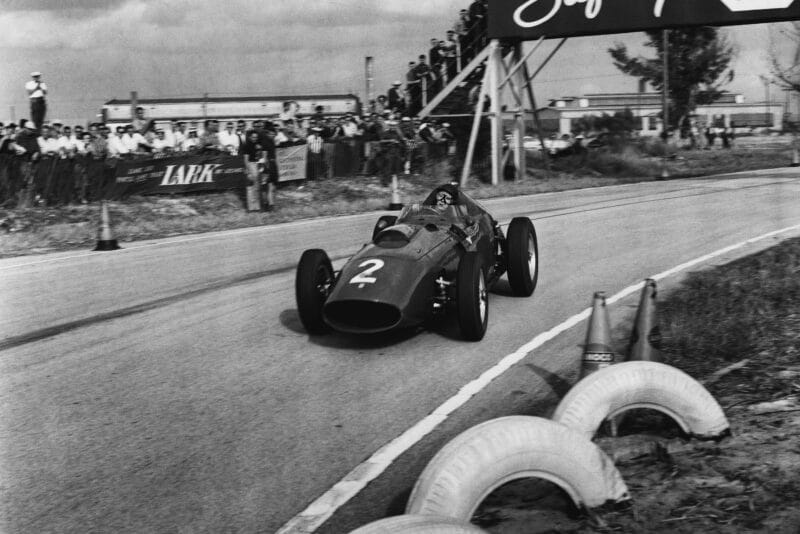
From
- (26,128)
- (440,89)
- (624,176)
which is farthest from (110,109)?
(624,176)

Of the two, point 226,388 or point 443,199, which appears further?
point 443,199

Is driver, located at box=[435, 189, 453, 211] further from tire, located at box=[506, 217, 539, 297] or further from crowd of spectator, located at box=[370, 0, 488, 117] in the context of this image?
crowd of spectator, located at box=[370, 0, 488, 117]

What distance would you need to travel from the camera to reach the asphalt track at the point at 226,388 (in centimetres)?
455

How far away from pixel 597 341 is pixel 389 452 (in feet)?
5.87

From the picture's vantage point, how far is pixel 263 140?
66.2 ft

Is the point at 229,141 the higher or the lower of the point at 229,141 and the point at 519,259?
the higher

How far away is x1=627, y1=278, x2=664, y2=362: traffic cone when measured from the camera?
6.19 m

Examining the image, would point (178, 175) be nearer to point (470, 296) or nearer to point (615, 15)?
point (615, 15)

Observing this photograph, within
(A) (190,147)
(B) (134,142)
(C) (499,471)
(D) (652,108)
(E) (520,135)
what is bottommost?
(C) (499,471)

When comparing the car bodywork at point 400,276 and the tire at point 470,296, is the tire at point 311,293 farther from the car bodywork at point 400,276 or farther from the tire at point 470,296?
the tire at point 470,296

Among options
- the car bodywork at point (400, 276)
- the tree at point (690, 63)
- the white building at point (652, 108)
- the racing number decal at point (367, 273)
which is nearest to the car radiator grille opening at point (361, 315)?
the car bodywork at point (400, 276)

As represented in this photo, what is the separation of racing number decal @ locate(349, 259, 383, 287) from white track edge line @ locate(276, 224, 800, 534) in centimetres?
123

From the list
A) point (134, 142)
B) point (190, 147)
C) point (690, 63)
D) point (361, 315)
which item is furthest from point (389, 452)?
point (690, 63)

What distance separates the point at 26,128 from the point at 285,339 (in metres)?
12.1
